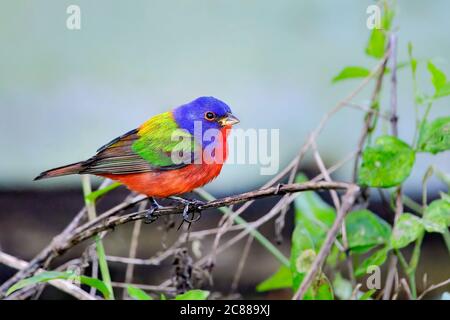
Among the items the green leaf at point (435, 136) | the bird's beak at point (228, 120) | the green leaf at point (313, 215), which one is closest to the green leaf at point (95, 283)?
the bird's beak at point (228, 120)

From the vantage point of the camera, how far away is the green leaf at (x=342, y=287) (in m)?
1.87

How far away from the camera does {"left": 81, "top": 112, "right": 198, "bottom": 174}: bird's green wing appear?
1.51m

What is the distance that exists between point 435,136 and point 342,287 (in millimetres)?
512

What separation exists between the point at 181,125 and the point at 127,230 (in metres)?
0.58

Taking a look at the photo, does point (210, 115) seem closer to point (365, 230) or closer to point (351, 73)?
point (351, 73)

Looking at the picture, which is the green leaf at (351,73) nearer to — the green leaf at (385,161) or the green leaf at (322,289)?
the green leaf at (385,161)

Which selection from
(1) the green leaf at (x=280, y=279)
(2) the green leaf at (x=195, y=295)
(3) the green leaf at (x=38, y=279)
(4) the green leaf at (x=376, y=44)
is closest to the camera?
(3) the green leaf at (x=38, y=279)

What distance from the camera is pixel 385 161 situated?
1643 millimetres

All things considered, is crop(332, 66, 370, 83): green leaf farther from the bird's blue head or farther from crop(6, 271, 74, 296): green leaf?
crop(6, 271, 74, 296): green leaf

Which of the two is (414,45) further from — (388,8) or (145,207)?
(145,207)

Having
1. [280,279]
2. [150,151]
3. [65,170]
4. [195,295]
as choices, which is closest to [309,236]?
[280,279]

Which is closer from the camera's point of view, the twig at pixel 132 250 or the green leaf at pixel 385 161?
the green leaf at pixel 385 161

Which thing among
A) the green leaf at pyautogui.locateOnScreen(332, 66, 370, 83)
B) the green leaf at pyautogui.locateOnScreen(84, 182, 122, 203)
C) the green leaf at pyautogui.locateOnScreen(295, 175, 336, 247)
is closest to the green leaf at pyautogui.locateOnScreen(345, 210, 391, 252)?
the green leaf at pyautogui.locateOnScreen(295, 175, 336, 247)

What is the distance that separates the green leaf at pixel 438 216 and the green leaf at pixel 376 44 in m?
0.40
